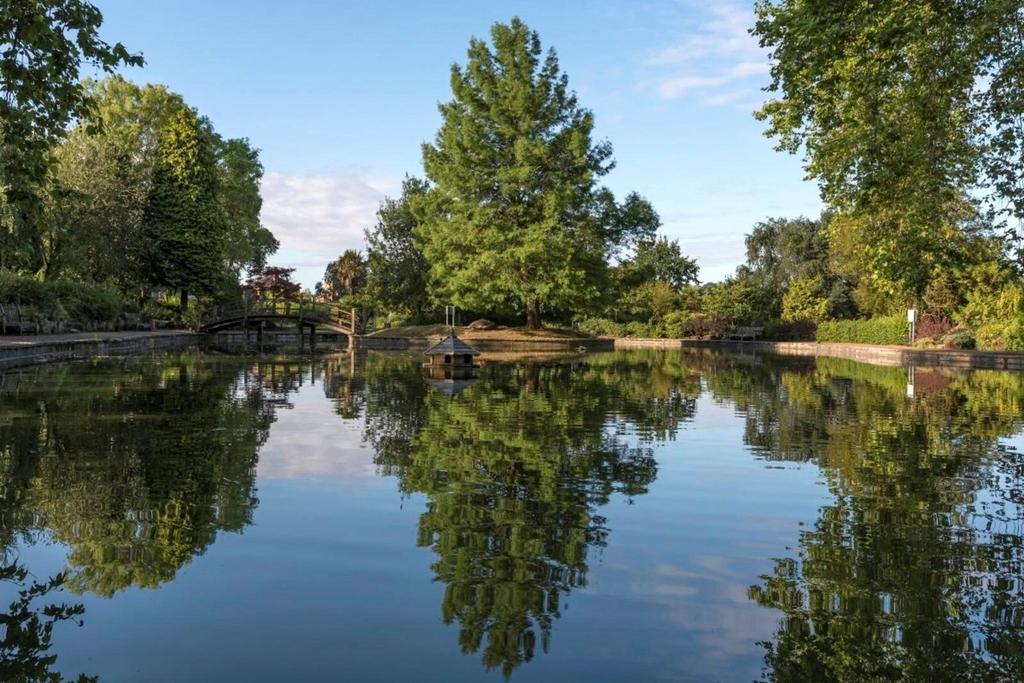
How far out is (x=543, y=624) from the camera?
4.39 m

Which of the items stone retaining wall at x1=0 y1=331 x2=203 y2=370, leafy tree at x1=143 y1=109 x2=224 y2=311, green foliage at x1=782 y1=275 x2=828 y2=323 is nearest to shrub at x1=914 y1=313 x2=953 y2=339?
green foliage at x1=782 y1=275 x2=828 y2=323

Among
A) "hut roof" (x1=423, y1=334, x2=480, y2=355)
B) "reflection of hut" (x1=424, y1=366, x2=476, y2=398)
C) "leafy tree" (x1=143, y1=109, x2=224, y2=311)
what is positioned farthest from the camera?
"leafy tree" (x1=143, y1=109, x2=224, y2=311)

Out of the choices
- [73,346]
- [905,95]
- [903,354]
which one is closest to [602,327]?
[903,354]

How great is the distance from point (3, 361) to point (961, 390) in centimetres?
2403

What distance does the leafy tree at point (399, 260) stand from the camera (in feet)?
177

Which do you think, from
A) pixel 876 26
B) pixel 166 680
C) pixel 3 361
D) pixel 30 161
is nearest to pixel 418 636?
pixel 166 680

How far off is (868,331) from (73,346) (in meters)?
40.1

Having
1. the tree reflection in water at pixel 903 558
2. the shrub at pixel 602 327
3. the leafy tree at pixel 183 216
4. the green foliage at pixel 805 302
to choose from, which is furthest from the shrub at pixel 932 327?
the leafy tree at pixel 183 216

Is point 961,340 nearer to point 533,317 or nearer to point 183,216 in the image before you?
point 533,317

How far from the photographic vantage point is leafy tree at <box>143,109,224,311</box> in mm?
51969

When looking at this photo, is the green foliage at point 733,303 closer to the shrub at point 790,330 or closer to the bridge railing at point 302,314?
the shrub at point 790,330

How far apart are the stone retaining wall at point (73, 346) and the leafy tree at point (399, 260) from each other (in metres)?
14.7

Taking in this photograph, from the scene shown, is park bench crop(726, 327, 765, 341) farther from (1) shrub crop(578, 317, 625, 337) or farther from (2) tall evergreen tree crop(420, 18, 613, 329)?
(2) tall evergreen tree crop(420, 18, 613, 329)

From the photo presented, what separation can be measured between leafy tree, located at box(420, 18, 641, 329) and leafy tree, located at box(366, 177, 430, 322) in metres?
8.06
